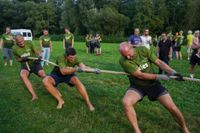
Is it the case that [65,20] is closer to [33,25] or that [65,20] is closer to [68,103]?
[33,25]

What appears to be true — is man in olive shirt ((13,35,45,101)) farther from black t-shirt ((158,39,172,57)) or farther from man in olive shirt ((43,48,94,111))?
black t-shirt ((158,39,172,57))

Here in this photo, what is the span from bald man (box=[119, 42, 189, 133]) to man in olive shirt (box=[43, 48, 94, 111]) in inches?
70.7

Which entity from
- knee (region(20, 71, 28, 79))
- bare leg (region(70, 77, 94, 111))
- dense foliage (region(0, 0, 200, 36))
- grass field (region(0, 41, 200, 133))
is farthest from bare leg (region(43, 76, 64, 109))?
dense foliage (region(0, 0, 200, 36))

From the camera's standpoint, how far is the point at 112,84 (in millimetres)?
11266

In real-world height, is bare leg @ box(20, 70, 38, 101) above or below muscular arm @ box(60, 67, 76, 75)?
below

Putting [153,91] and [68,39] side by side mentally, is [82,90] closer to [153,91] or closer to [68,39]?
[153,91]

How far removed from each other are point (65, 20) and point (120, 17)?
1331cm

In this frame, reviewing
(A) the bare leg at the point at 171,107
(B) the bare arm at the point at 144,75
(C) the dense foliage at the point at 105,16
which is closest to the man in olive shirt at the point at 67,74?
(B) the bare arm at the point at 144,75

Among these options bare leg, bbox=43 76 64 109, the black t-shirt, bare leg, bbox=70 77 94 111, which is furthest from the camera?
the black t-shirt

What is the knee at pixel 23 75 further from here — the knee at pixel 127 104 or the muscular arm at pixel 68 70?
the knee at pixel 127 104

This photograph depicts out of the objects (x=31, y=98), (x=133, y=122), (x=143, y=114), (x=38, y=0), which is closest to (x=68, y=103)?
(x=31, y=98)

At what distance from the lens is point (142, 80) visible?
245 inches

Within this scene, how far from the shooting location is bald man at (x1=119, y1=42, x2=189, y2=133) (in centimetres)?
597

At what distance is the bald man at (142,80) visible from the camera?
235 inches
